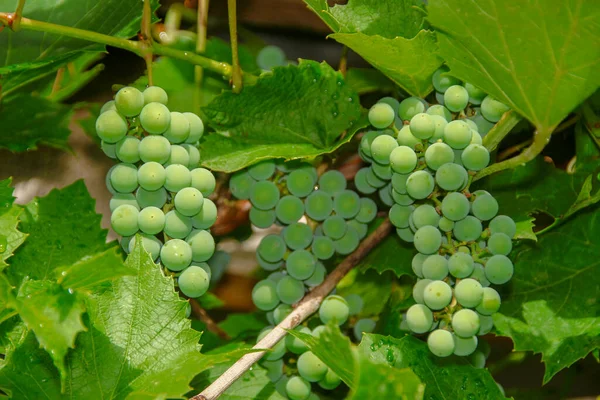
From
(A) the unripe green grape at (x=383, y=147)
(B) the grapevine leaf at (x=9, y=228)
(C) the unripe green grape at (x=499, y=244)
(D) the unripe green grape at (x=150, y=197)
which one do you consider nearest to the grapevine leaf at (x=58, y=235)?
(B) the grapevine leaf at (x=9, y=228)

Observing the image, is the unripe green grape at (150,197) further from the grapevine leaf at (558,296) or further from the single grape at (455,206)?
the grapevine leaf at (558,296)

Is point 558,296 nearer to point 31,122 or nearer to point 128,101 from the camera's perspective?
point 128,101

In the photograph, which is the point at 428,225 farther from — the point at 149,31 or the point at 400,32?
the point at 149,31

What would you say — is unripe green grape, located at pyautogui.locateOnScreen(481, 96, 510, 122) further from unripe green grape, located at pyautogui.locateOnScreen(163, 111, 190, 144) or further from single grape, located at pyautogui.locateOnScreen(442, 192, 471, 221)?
unripe green grape, located at pyautogui.locateOnScreen(163, 111, 190, 144)

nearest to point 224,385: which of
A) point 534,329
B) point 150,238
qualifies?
point 150,238

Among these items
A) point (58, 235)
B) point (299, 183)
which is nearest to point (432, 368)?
point (299, 183)
